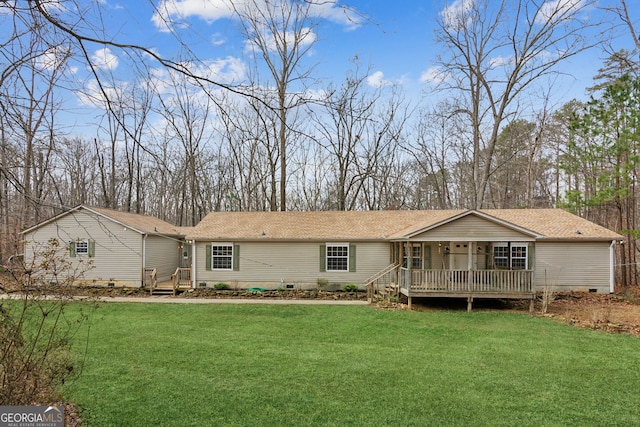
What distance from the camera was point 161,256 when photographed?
19.6 meters

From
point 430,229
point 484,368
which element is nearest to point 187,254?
point 430,229

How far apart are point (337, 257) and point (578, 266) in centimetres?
1042

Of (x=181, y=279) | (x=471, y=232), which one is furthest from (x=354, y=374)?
(x=181, y=279)

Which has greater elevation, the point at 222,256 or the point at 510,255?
the point at 510,255

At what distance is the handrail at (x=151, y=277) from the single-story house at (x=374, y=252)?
179 centimetres

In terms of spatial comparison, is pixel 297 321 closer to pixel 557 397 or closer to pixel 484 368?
pixel 484 368

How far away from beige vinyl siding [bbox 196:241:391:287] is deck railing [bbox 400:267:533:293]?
11.2ft

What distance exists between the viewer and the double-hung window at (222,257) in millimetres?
17578

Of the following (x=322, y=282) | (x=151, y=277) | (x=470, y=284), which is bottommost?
(x=322, y=282)

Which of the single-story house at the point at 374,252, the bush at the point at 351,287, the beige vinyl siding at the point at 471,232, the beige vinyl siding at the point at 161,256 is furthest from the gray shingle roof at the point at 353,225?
the beige vinyl siding at the point at 161,256

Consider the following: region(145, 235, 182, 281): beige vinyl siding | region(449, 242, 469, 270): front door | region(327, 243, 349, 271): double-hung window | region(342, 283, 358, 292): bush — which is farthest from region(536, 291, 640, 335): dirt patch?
region(145, 235, 182, 281): beige vinyl siding

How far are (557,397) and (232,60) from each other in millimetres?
6608

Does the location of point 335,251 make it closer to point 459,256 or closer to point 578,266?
point 459,256

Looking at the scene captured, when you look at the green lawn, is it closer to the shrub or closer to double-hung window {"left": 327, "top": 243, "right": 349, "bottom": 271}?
the shrub
